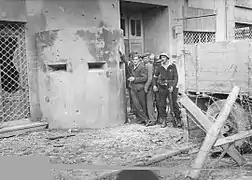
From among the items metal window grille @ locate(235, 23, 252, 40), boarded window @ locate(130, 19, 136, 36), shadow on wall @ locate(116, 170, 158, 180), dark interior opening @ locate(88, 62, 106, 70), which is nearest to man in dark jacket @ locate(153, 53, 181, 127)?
dark interior opening @ locate(88, 62, 106, 70)

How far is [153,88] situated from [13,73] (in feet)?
10.9

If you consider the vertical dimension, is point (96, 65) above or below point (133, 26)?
below

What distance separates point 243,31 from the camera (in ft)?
54.5

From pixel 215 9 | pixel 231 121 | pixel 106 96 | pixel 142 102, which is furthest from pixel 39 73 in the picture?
pixel 215 9

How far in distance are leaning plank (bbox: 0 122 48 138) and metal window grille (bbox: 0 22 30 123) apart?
0.47 meters

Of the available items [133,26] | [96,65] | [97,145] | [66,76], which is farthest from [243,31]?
[97,145]

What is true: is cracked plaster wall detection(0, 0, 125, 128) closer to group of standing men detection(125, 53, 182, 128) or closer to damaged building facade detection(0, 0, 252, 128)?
damaged building facade detection(0, 0, 252, 128)

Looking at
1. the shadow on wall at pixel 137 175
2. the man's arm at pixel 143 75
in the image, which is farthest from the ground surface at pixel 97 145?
the shadow on wall at pixel 137 175

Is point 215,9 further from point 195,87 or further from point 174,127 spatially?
point 195,87

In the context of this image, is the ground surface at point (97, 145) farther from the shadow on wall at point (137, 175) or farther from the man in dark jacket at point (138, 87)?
the shadow on wall at point (137, 175)

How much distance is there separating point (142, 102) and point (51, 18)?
3061 millimetres

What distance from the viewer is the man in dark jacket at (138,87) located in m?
9.27

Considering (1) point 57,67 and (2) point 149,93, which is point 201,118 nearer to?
(2) point 149,93

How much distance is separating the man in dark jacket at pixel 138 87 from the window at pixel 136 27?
3.16 m
